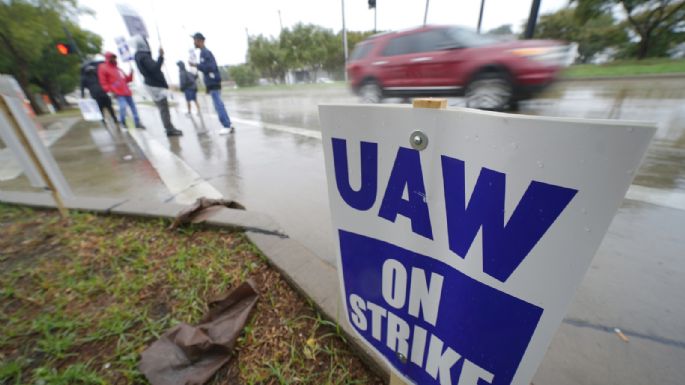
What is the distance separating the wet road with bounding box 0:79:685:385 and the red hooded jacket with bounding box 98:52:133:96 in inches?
48.1

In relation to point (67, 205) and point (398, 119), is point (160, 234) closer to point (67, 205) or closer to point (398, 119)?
point (67, 205)

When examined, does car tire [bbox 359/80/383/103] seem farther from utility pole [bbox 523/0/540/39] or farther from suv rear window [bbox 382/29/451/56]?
utility pole [bbox 523/0/540/39]

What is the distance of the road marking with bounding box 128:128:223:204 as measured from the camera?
10.7ft

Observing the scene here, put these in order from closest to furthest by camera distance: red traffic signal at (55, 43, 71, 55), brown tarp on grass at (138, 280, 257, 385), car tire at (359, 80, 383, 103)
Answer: brown tarp on grass at (138, 280, 257, 385)
car tire at (359, 80, 383, 103)
red traffic signal at (55, 43, 71, 55)

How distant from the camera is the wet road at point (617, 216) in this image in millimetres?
1271

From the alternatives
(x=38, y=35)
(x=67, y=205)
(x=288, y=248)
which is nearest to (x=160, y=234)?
(x=288, y=248)

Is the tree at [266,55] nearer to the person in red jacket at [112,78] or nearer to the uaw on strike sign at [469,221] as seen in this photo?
the person in red jacket at [112,78]

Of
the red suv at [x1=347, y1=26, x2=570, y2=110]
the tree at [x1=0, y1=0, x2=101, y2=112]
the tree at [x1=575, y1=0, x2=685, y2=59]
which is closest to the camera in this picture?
the red suv at [x1=347, y1=26, x2=570, y2=110]

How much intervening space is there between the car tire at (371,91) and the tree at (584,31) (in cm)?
2963

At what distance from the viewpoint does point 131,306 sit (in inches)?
65.9

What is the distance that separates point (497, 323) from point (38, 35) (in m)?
28.4

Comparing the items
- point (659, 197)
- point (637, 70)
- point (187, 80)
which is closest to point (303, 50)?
point (187, 80)

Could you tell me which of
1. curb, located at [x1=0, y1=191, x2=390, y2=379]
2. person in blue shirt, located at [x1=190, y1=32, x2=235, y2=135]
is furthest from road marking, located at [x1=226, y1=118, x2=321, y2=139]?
curb, located at [x1=0, y1=191, x2=390, y2=379]

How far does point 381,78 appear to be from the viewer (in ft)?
22.9
